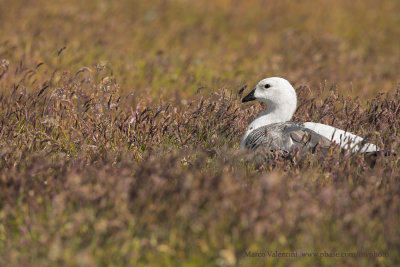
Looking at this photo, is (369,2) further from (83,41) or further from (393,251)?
(393,251)

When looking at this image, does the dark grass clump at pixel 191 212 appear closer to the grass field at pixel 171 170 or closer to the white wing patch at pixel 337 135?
the grass field at pixel 171 170

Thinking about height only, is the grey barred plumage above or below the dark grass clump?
above

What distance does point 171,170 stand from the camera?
11.2 feet

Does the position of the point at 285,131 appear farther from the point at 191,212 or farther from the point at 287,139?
the point at 191,212

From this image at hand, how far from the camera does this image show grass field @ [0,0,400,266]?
120 inches

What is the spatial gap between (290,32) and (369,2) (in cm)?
478

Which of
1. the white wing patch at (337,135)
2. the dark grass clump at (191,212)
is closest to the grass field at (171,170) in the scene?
the dark grass clump at (191,212)

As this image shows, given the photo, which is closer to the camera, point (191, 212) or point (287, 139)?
point (191, 212)

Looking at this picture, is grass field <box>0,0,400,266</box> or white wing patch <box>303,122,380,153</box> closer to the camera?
grass field <box>0,0,400,266</box>

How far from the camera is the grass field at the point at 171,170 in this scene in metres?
3.04

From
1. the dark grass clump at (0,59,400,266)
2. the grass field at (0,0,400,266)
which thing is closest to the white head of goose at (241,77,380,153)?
the grass field at (0,0,400,266)

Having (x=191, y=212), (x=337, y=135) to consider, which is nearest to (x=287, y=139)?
(x=337, y=135)

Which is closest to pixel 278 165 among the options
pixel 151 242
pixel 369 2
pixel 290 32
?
pixel 151 242

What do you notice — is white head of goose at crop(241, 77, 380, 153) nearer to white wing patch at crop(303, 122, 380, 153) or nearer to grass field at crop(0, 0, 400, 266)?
white wing patch at crop(303, 122, 380, 153)
